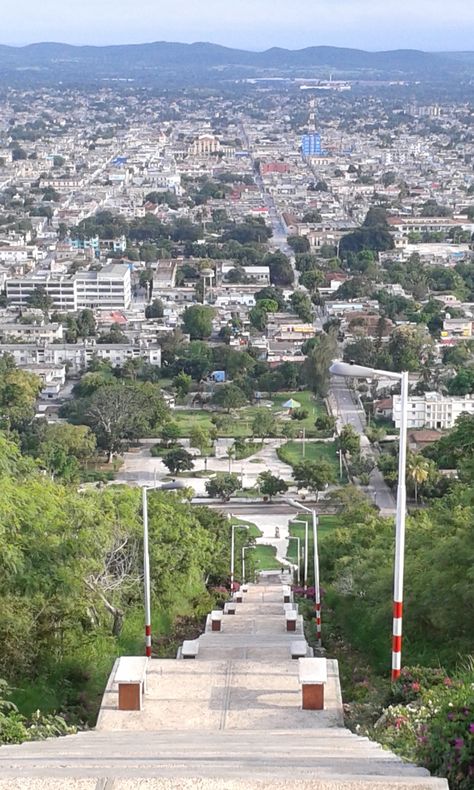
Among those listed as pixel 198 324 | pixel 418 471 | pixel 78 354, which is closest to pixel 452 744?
pixel 418 471

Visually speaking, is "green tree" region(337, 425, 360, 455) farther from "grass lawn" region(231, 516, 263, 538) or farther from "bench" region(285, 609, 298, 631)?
"bench" region(285, 609, 298, 631)

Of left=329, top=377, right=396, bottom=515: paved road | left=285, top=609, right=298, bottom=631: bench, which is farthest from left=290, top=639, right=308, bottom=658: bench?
left=329, top=377, right=396, bottom=515: paved road

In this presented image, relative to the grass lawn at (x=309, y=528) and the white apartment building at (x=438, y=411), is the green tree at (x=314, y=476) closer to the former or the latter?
the grass lawn at (x=309, y=528)

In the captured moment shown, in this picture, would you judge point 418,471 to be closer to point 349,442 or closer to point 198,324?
point 349,442

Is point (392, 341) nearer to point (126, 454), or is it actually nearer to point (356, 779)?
point (126, 454)

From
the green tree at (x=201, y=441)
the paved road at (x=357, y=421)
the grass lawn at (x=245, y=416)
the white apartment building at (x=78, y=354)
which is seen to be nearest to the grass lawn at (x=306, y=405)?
the grass lawn at (x=245, y=416)

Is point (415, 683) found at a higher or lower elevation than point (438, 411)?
higher
